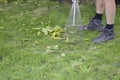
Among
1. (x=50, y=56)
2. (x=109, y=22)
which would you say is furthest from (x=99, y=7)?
(x=50, y=56)

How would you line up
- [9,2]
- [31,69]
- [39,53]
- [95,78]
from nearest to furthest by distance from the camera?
[95,78] < [31,69] < [39,53] < [9,2]

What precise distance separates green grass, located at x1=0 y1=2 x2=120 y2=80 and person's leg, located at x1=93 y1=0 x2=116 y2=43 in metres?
0.07

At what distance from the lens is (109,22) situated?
3607mm

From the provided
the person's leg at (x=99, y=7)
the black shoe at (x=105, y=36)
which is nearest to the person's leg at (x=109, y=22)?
the black shoe at (x=105, y=36)

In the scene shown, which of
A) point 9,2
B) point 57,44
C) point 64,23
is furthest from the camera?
point 9,2

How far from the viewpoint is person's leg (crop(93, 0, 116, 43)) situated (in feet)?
11.6

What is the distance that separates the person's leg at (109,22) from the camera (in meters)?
3.54

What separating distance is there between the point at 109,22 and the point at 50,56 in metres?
0.85

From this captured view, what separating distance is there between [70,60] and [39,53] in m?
0.37

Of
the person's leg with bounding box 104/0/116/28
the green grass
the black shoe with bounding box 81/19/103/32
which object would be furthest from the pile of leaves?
the person's leg with bounding box 104/0/116/28

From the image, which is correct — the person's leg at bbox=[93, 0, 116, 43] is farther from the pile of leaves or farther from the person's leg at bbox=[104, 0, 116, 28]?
the pile of leaves

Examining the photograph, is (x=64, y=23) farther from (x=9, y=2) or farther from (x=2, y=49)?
(x=9, y=2)

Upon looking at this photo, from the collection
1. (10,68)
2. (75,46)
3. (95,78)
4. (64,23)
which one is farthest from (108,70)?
(64,23)

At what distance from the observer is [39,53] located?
3.31m
